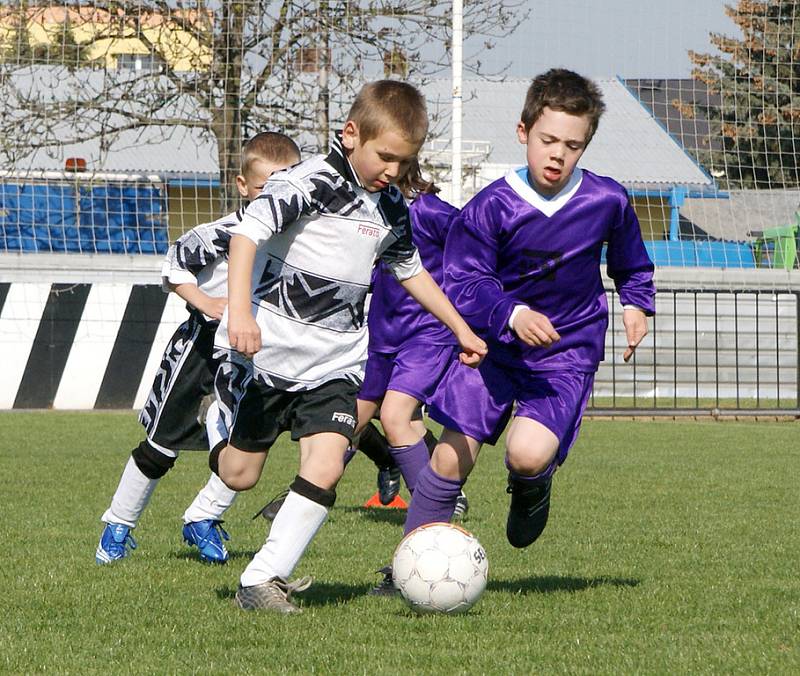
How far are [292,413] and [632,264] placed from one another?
1.33 meters

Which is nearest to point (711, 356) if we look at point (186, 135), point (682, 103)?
point (682, 103)

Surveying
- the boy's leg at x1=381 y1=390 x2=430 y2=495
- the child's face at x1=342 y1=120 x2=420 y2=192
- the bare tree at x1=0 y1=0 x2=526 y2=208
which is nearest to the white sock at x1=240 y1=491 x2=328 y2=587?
the child's face at x1=342 y1=120 x2=420 y2=192

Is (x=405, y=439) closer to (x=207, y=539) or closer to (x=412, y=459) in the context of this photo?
(x=412, y=459)

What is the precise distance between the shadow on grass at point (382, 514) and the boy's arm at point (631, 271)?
2208 millimetres

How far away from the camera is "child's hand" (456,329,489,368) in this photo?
4180 mm

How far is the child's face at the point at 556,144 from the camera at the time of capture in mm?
4426

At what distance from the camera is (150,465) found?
5.39m

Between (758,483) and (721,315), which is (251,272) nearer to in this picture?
(758,483)

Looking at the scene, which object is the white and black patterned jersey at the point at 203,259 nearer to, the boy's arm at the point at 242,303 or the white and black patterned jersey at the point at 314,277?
the white and black patterned jersey at the point at 314,277

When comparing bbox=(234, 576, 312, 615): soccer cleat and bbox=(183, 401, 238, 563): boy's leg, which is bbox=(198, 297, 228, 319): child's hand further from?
bbox=(234, 576, 312, 615): soccer cleat

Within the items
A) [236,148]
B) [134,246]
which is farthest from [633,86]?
[134,246]

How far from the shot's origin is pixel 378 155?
414cm

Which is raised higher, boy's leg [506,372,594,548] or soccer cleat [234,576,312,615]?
boy's leg [506,372,594,548]

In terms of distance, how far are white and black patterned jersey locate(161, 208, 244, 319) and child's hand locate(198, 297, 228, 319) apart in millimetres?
207
